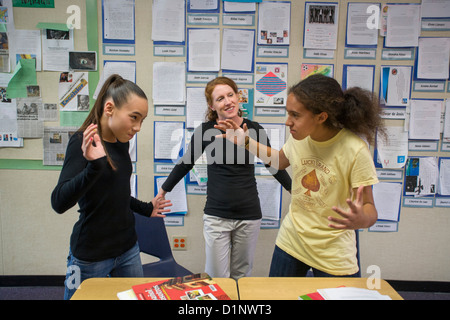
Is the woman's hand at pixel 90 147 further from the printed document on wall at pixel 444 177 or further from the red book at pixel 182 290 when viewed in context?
the printed document on wall at pixel 444 177

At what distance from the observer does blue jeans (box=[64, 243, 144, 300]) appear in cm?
120

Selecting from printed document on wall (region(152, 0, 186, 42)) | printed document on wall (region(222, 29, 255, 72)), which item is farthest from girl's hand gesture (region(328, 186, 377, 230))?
printed document on wall (region(152, 0, 186, 42))

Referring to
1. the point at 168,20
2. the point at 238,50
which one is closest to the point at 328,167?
the point at 238,50

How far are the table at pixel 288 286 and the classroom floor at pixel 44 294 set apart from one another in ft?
5.60

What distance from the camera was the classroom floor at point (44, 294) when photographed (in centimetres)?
230

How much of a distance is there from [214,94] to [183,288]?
1.20 m

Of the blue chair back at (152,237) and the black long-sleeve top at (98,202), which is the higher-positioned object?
the black long-sleeve top at (98,202)

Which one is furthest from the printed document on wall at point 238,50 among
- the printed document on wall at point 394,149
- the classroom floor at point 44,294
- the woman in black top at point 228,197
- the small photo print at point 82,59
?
the classroom floor at point 44,294

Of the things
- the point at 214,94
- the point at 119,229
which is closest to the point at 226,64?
the point at 214,94

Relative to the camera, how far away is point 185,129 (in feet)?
7.68

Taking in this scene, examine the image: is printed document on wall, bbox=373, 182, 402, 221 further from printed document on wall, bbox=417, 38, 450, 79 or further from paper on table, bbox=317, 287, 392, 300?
paper on table, bbox=317, 287, 392, 300

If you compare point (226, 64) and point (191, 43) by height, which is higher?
point (191, 43)
